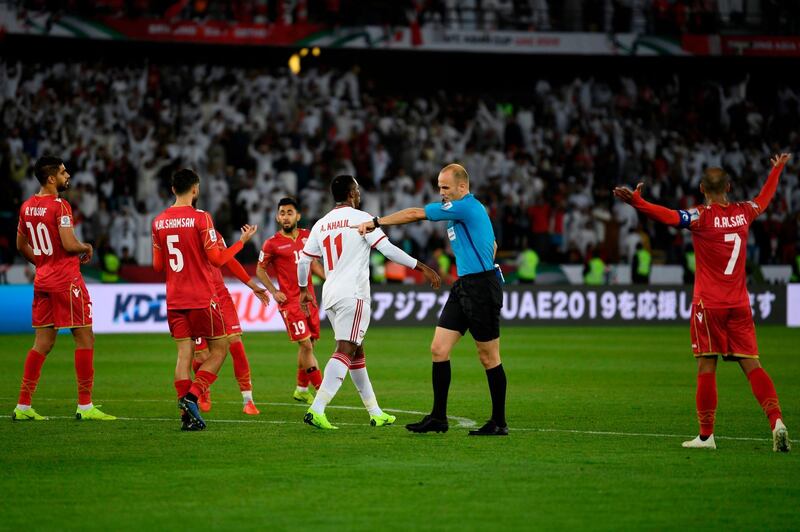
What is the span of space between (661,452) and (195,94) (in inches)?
1023

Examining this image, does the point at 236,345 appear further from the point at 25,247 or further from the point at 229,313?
the point at 25,247

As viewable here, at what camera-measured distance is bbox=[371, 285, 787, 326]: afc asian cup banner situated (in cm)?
2906

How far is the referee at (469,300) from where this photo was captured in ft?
35.2

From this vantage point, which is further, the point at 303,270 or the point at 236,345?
the point at 236,345

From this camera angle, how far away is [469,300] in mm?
10750

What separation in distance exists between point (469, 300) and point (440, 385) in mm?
787

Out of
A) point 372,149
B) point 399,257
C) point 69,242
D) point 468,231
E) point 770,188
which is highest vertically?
point 372,149

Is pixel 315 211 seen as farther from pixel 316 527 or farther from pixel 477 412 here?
pixel 316 527

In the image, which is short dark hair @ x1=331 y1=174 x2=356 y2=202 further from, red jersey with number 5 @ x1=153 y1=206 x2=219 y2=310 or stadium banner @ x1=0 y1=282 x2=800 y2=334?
stadium banner @ x1=0 y1=282 x2=800 y2=334

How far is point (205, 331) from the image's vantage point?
1114 centimetres

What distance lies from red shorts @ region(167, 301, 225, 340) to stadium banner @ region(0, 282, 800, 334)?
50.3 feet

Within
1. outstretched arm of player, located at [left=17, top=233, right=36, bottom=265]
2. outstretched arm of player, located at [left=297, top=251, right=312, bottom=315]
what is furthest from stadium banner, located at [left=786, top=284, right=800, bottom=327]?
outstretched arm of player, located at [left=17, top=233, right=36, bottom=265]

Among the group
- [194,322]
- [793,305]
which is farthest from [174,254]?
[793,305]

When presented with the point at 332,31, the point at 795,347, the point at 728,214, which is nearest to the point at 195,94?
the point at 332,31
